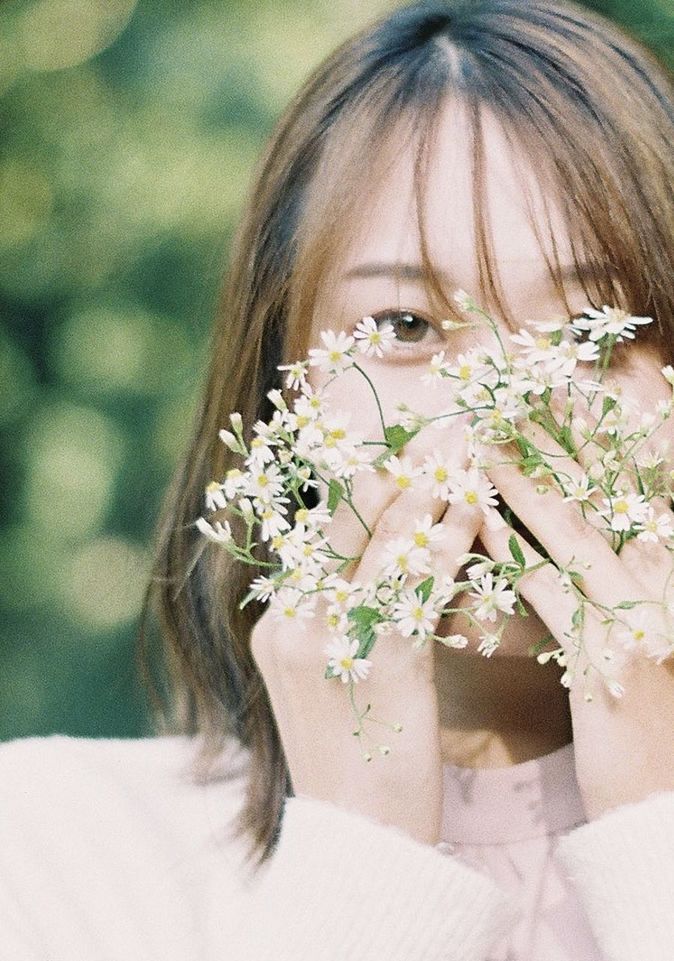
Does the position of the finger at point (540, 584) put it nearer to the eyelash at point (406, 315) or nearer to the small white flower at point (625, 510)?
the small white flower at point (625, 510)

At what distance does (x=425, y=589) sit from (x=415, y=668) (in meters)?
0.14

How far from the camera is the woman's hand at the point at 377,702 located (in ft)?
2.80

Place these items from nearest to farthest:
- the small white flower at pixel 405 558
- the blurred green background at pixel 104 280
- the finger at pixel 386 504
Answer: the small white flower at pixel 405 558 < the finger at pixel 386 504 < the blurred green background at pixel 104 280

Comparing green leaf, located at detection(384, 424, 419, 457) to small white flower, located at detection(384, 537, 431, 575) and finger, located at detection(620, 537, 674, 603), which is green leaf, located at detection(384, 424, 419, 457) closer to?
small white flower, located at detection(384, 537, 431, 575)

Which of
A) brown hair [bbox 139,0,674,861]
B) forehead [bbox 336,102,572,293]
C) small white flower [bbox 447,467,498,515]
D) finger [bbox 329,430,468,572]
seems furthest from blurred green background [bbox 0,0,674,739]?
small white flower [bbox 447,467,498,515]

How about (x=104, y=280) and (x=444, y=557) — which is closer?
(x=444, y=557)

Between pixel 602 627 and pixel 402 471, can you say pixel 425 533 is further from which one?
pixel 602 627

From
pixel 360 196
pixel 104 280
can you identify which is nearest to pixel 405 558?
pixel 360 196

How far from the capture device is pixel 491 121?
0.97m

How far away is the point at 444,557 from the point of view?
2.69 ft

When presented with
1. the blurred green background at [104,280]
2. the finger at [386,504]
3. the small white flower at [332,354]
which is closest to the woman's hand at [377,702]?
the finger at [386,504]

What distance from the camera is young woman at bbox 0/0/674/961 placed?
836mm

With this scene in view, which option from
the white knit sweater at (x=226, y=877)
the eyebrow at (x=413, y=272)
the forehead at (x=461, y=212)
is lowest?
the white knit sweater at (x=226, y=877)

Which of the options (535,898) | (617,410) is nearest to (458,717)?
(535,898)
